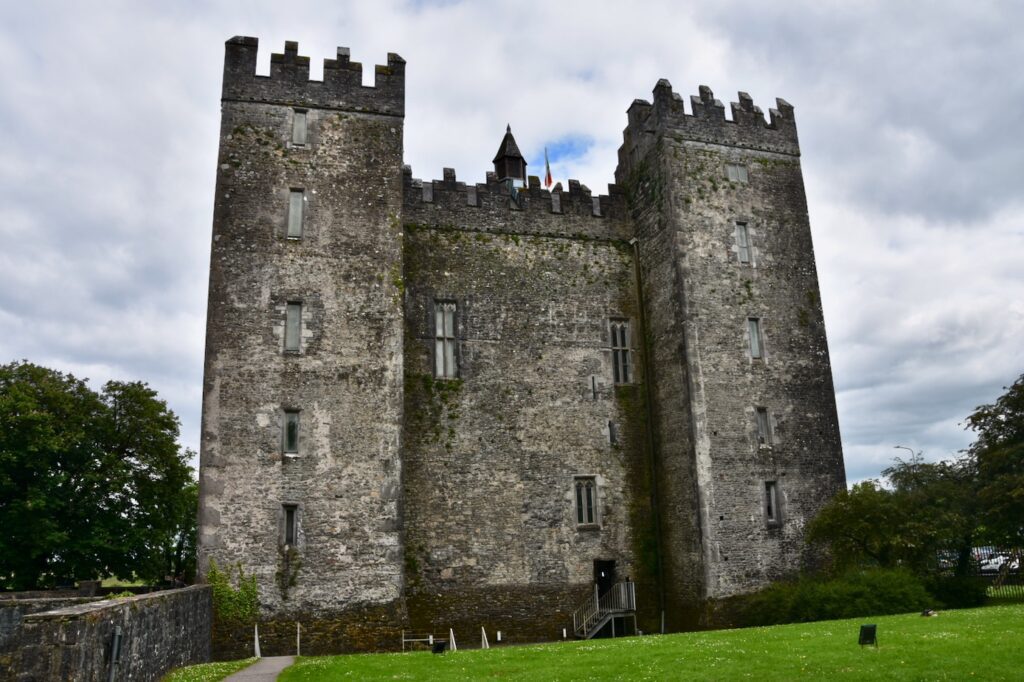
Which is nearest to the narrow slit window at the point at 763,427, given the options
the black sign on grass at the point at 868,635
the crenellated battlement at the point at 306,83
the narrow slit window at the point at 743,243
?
the narrow slit window at the point at 743,243

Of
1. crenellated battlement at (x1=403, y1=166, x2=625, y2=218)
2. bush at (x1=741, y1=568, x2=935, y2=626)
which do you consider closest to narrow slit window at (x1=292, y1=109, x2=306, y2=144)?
crenellated battlement at (x1=403, y1=166, x2=625, y2=218)

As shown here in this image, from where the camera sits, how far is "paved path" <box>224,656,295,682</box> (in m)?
15.0

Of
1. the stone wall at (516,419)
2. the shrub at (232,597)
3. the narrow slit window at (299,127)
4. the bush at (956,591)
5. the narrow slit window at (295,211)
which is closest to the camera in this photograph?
the shrub at (232,597)

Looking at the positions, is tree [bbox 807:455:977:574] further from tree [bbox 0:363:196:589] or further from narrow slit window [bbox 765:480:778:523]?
tree [bbox 0:363:196:589]

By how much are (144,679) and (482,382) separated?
1490 centimetres

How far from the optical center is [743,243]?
27.7m

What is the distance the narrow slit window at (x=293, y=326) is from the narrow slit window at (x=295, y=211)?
7.06 feet

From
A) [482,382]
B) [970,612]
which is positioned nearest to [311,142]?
[482,382]

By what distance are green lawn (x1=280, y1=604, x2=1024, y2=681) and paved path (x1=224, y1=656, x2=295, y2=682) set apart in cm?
42

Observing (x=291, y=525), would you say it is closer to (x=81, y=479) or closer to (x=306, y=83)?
(x=306, y=83)

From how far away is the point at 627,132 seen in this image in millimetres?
30781

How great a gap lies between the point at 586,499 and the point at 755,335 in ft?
25.2

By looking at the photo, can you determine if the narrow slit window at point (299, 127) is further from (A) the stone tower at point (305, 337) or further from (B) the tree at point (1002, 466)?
(B) the tree at point (1002, 466)

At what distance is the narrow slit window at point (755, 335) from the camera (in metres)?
26.6
